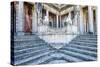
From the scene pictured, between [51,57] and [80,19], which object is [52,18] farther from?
[51,57]

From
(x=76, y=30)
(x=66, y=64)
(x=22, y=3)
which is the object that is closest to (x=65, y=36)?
(x=76, y=30)

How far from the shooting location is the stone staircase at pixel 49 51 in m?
2.59

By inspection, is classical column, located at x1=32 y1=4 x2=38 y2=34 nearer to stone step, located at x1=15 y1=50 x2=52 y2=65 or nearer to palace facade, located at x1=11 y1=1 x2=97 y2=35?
palace facade, located at x1=11 y1=1 x2=97 y2=35

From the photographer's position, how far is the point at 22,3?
2.58 metres

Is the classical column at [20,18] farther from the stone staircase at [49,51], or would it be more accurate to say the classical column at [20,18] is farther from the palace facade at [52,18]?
the stone staircase at [49,51]

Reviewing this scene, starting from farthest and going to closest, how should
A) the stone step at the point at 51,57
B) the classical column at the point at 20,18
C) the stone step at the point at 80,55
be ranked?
1. the stone step at the point at 80,55
2. the stone step at the point at 51,57
3. the classical column at the point at 20,18

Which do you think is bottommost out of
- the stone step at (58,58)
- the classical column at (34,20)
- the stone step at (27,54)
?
the stone step at (58,58)

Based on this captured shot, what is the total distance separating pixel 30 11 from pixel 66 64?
90cm

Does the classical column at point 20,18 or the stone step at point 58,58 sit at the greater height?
the classical column at point 20,18

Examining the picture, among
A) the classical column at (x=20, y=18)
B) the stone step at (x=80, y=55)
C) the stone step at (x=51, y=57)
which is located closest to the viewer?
the classical column at (x=20, y=18)

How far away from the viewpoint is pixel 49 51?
277cm

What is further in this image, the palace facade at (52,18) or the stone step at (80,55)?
the stone step at (80,55)

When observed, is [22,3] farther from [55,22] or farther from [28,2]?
[55,22]

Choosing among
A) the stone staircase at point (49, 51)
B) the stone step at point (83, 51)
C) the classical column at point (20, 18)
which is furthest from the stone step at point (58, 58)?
the classical column at point (20, 18)
